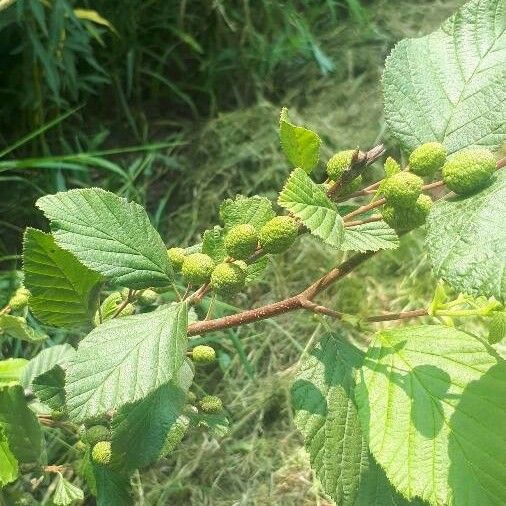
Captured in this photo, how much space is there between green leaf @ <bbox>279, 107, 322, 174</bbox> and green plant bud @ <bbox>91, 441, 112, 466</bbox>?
13.2 inches

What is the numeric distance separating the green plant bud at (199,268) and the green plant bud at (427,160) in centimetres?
17

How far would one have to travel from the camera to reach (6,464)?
0.76m

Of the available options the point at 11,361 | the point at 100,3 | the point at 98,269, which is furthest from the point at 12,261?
the point at 98,269

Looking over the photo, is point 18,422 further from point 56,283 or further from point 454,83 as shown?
point 454,83

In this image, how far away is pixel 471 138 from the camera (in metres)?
0.59

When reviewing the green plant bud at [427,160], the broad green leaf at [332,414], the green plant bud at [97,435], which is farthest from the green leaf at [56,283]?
the green plant bud at [427,160]

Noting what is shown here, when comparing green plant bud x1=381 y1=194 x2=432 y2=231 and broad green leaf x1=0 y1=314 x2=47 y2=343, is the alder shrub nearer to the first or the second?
green plant bud x1=381 y1=194 x2=432 y2=231

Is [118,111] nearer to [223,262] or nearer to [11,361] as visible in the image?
[11,361]

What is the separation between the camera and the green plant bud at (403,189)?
0.51 meters

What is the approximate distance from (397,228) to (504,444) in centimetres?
20

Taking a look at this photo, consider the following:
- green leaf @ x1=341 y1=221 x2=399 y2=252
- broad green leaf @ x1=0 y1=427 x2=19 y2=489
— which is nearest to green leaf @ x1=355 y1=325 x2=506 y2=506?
green leaf @ x1=341 y1=221 x2=399 y2=252

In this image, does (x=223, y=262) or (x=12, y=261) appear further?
(x=12, y=261)

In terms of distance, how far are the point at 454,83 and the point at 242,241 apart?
22 centimetres

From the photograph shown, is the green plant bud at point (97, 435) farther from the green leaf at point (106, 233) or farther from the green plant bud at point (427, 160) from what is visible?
the green plant bud at point (427, 160)
